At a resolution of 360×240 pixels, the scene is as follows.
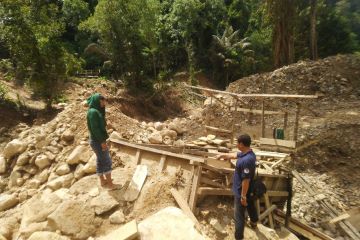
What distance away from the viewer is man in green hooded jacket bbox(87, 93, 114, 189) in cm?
542

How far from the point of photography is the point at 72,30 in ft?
91.6

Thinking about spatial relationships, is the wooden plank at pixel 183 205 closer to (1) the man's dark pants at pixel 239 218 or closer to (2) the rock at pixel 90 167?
(1) the man's dark pants at pixel 239 218

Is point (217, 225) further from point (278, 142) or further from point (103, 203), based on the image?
point (278, 142)

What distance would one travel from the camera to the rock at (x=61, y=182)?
261 inches

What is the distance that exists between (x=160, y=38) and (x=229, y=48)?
17.1ft

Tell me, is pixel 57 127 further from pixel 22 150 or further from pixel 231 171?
pixel 231 171

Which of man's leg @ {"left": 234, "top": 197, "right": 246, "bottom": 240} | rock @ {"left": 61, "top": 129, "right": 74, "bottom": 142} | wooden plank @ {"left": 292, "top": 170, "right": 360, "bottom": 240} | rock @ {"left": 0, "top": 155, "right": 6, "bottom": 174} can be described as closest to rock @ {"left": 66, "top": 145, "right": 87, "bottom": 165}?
rock @ {"left": 61, "top": 129, "right": 74, "bottom": 142}

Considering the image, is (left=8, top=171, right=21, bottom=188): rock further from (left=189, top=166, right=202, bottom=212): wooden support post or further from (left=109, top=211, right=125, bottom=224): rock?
(left=189, top=166, right=202, bottom=212): wooden support post

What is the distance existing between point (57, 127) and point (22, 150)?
110 cm

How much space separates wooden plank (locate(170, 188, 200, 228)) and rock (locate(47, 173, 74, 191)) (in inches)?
95.2

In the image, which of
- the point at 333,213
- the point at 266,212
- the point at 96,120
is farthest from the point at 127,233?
the point at 333,213

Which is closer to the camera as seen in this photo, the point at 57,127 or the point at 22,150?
the point at 22,150

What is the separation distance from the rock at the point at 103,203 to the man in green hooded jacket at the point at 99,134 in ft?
0.82

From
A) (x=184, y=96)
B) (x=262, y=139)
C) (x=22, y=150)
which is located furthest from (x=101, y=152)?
(x=184, y=96)
